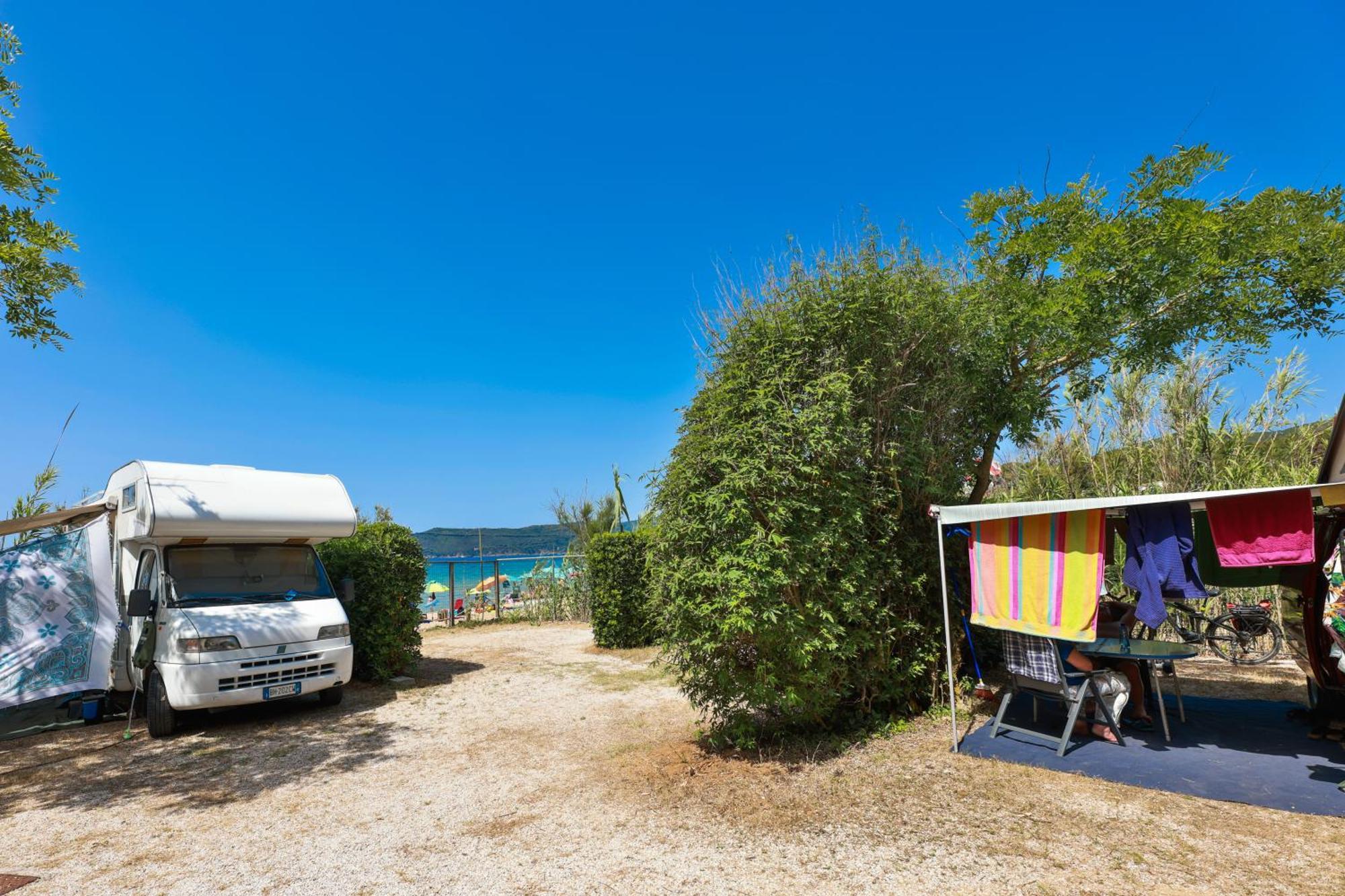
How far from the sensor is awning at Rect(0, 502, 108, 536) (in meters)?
7.02

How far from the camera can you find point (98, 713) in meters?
7.29

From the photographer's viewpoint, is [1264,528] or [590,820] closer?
[590,820]

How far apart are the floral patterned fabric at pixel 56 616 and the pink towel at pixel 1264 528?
411 inches

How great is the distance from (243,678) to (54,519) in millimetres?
3258

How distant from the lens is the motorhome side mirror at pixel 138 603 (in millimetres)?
6359

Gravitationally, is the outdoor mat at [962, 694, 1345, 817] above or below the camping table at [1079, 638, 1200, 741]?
below

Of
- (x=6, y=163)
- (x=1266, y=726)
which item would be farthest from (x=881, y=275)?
(x=6, y=163)

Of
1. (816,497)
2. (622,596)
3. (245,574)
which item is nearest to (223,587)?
(245,574)

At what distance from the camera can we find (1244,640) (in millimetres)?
8602

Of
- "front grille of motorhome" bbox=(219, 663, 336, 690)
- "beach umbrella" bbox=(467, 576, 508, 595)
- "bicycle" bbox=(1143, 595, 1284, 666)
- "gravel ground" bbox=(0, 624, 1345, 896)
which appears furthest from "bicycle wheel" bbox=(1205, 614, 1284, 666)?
"beach umbrella" bbox=(467, 576, 508, 595)

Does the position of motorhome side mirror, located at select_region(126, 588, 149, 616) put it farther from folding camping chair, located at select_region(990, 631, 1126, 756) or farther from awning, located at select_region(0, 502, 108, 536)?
folding camping chair, located at select_region(990, 631, 1126, 756)

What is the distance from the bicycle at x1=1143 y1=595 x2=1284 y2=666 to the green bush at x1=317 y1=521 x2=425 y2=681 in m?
9.76

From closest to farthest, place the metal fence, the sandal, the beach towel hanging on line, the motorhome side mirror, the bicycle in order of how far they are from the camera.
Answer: the beach towel hanging on line, the sandal, the motorhome side mirror, the bicycle, the metal fence

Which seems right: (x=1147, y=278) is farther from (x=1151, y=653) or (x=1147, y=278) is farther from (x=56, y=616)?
(x=56, y=616)
